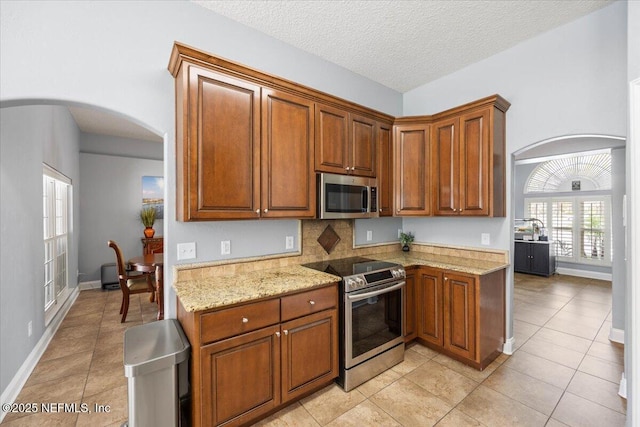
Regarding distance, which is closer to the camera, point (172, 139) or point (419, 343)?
point (172, 139)

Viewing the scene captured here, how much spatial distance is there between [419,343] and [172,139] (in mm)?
3263

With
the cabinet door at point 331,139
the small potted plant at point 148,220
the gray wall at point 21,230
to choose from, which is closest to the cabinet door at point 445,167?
the cabinet door at point 331,139

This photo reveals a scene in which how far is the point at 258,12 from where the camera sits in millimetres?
2439

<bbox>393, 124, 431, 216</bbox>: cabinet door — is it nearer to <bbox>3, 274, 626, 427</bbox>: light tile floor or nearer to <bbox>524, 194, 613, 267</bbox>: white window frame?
<bbox>3, 274, 626, 427</bbox>: light tile floor

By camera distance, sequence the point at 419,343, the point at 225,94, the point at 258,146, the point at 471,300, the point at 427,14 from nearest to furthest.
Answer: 1. the point at 225,94
2. the point at 258,146
3. the point at 427,14
4. the point at 471,300
5. the point at 419,343

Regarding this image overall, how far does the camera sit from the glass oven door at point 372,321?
7.78 feet

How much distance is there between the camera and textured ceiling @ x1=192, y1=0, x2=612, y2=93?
2.36 meters

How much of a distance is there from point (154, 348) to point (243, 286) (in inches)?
25.8

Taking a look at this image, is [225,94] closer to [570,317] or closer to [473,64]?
[473,64]

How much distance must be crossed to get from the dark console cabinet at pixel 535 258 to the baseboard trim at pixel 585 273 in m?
0.30

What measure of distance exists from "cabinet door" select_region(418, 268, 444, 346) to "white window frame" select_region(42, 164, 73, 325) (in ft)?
14.3

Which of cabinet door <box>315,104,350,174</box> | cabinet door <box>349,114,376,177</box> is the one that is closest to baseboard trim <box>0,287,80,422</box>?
cabinet door <box>315,104,350,174</box>

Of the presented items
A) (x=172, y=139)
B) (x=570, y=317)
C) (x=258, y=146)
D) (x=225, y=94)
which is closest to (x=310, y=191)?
(x=258, y=146)

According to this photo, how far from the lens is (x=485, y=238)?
3205 millimetres
